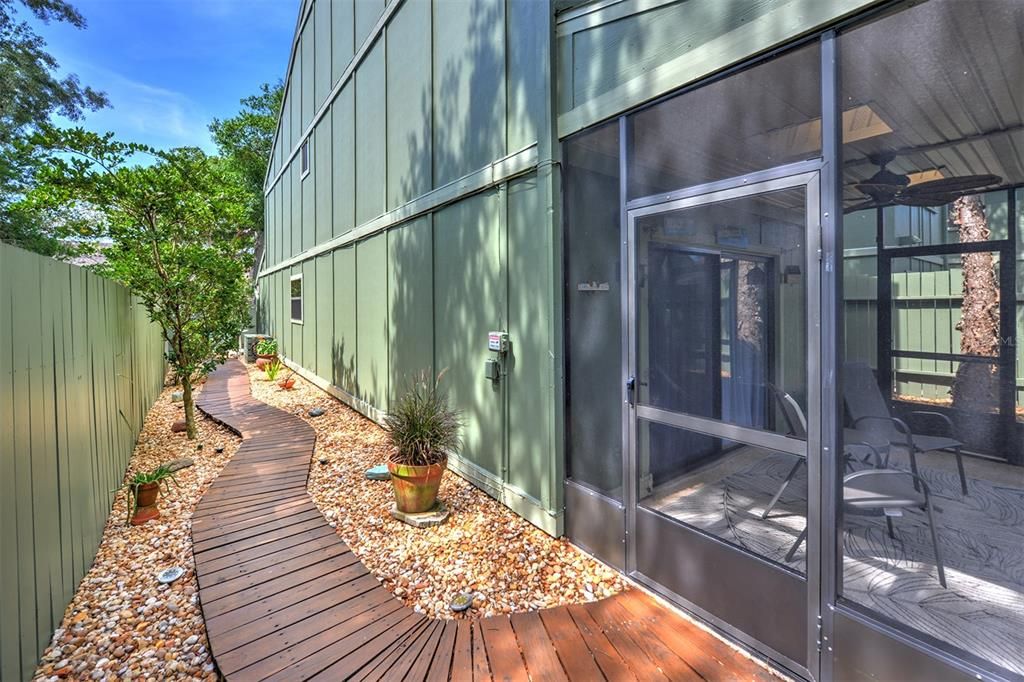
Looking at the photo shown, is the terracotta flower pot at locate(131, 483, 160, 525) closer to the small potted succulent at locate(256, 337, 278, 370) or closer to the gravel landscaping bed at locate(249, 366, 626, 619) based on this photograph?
the gravel landscaping bed at locate(249, 366, 626, 619)

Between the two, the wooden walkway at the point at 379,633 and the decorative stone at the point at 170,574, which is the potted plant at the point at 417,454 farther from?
the decorative stone at the point at 170,574

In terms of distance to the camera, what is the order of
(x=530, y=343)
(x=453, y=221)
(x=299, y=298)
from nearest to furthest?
(x=530, y=343)
(x=453, y=221)
(x=299, y=298)

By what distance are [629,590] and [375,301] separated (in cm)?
523

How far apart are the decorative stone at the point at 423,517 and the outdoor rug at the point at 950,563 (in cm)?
242

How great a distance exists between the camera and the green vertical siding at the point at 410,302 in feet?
16.7

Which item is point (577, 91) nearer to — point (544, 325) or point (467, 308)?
point (544, 325)

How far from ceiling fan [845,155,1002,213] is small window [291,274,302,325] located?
11.6 m

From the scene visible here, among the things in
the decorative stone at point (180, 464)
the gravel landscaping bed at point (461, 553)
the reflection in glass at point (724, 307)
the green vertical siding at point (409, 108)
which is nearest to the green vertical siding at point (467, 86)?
the green vertical siding at point (409, 108)

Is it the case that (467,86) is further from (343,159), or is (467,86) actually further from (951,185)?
(343,159)

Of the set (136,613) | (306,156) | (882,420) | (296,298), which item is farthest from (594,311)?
(296,298)

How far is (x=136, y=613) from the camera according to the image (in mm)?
2547

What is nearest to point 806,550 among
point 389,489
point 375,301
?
point 389,489

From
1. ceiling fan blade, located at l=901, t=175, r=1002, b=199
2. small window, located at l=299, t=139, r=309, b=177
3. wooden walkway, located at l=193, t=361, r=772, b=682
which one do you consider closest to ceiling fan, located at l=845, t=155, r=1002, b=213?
ceiling fan blade, located at l=901, t=175, r=1002, b=199

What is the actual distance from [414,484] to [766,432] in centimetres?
265
